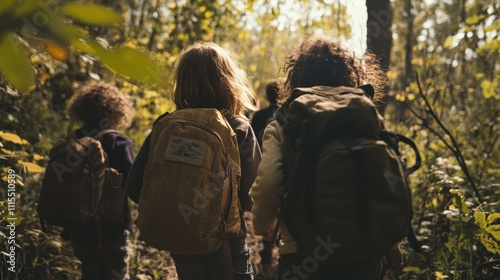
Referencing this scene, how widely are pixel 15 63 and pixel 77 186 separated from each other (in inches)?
93.4

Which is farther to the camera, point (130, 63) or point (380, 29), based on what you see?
point (380, 29)

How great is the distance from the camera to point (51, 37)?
43 cm

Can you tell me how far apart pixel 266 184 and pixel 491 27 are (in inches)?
122

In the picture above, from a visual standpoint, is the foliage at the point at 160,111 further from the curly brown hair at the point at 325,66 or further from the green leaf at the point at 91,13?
the curly brown hair at the point at 325,66

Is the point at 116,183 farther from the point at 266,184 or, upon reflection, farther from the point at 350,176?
the point at 350,176

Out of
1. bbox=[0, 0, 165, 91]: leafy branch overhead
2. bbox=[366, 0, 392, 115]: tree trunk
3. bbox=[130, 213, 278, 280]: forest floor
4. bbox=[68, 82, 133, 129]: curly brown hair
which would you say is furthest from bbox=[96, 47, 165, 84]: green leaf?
bbox=[130, 213, 278, 280]: forest floor

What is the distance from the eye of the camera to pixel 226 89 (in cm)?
232

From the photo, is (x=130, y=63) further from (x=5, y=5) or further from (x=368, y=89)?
(x=368, y=89)

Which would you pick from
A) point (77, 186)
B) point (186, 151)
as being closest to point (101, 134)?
point (77, 186)

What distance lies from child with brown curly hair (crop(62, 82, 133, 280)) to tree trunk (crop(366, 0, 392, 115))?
2.03m

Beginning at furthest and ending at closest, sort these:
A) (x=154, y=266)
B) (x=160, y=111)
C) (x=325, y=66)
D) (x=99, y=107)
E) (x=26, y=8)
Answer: (x=160, y=111), (x=154, y=266), (x=99, y=107), (x=325, y=66), (x=26, y=8)

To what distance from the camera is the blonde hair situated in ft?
7.52

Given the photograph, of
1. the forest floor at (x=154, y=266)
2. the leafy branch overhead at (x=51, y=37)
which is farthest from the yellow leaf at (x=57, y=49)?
the forest floor at (x=154, y=266)

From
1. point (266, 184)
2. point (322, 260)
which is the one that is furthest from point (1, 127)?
point (322, 260)
